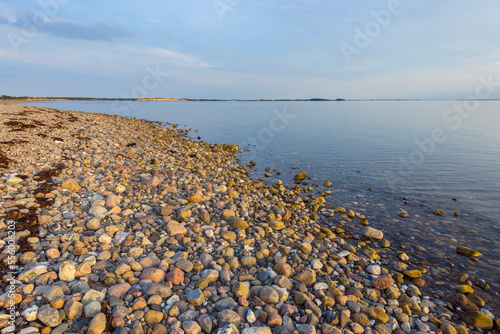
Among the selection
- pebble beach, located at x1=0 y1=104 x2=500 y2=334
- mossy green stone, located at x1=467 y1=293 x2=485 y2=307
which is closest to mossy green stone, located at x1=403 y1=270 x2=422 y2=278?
pebble beach, located at x1=0 y1=104 x2=500 y2=334

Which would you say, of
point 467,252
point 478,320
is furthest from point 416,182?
point 478,320

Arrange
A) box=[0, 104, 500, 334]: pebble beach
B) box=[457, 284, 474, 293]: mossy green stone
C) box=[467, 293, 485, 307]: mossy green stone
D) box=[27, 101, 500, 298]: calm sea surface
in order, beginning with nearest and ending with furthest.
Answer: box=[0, 104, 500, 334]: pebble beach → box=[467, 293, 485, 307]: mossy green stone → box=[457, 284, 474, 293]: mossy green stone → box=[27, 101, 500, 298]: calm sea surface

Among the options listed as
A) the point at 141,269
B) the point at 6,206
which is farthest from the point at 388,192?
the point at 6,206

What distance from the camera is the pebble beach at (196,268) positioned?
13.6ft

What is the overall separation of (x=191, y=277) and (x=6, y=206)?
5998mm

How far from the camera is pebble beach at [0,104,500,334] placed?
13.6ft

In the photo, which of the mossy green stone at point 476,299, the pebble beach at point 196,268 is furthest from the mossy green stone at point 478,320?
the mossy green stone at point 476,299

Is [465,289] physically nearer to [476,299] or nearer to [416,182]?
[476,299]

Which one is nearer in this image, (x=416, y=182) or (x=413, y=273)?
(x=413, y=273)

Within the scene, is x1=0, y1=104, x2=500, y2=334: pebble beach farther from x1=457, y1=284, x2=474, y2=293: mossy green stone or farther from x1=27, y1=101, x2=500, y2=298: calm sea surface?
x1=27, y1=101, x2=500, y2=298: calm sea surface

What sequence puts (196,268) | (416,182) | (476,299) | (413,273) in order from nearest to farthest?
(196,268) < (476,299) < (413,273) < (416,182)

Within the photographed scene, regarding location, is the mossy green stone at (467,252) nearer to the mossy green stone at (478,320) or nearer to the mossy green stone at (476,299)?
the mossy green stone at (476,299)

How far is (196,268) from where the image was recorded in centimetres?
548

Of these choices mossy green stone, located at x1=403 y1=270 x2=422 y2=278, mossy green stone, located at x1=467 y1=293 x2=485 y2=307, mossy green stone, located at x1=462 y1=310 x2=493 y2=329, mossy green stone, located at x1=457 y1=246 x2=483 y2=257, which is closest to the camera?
mossy green stone, located at x1=462 y1=310 x2=493 y2=329
